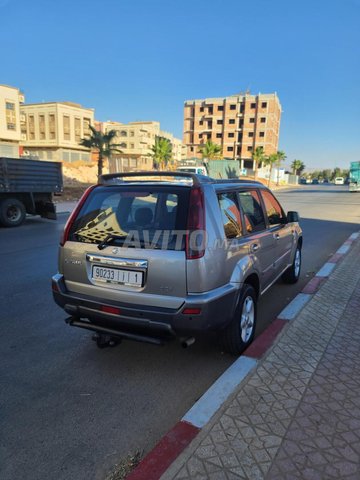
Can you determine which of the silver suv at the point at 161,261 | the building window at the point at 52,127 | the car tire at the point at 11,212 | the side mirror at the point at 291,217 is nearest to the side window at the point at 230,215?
the silver suv at the point at 161,261

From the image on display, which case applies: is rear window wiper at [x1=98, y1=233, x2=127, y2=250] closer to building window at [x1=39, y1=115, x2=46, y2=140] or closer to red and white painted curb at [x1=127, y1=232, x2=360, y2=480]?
red and white painted curb at [x1=127, y1=232, x2=360, y2=480]

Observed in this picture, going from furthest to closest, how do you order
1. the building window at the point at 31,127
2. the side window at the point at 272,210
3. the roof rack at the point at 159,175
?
the building window at the point at 31,127
the side window at the point at 272,210
the roof rack at the point at 159,175

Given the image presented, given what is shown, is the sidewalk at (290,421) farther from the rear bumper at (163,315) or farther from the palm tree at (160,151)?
the palm tree at (160,151)

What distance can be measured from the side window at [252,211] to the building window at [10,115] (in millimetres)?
43750

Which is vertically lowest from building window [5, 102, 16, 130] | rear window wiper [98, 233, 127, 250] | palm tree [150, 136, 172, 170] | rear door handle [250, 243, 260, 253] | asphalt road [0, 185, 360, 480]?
asphalt road [0, 185, 360, 480]

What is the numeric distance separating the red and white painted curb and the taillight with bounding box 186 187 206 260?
1096 mm

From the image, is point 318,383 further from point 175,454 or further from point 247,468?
point 175,454

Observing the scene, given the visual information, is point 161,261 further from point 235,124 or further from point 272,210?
point 235,124

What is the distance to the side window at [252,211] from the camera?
3615 millimetres

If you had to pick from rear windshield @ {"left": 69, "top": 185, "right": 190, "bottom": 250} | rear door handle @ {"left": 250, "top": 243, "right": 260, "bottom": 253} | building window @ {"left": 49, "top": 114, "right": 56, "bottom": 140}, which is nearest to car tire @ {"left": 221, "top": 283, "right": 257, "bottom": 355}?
rear door handle @ {"left": 250, "top": 243, "right": 260, "bottom": 253}

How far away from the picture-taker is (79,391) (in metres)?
2.81

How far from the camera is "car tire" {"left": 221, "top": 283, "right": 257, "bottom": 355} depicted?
3209 millimetres

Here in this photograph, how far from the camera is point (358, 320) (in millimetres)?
4105

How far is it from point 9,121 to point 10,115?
0.83 m
